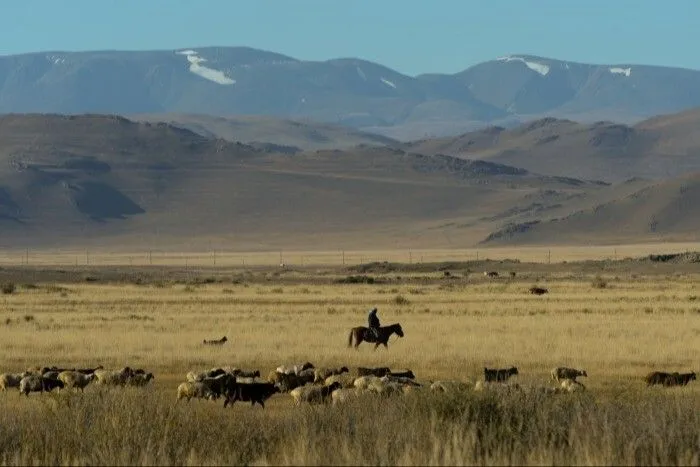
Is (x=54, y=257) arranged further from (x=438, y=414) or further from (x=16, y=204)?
(x=438, y=414)

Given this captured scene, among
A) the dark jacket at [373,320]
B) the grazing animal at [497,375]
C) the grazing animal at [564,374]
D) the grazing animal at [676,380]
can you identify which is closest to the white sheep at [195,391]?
the grazing animal at [497,375]

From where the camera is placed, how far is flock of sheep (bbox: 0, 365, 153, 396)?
18.5 metres

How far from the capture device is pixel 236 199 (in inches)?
6511

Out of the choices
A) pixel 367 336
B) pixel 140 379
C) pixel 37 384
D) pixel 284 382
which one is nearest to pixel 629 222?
pixel 367 336

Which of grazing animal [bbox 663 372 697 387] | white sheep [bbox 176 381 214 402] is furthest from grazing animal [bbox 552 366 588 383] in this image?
white sheep [bbox 176 381 214 402]

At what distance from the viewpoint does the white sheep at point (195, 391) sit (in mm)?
17469

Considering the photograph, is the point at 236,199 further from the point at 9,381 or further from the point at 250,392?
the point at 250,392

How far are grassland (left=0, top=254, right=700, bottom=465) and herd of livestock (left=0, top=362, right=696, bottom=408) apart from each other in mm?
327

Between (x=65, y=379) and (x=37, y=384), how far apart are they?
31.9 inches

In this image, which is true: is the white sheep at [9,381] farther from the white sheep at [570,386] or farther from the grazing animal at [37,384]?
the white sheep at [570,386]

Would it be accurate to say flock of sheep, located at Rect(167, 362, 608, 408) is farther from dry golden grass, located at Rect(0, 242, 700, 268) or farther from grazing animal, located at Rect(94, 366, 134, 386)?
dry golden grass, located at Rect(0, 242, 700, 268)

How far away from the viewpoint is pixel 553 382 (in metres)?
20.1

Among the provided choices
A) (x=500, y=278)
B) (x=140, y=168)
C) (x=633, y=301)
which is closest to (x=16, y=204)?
(x=140, y=168)

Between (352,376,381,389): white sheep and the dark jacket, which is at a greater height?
the dark jacket
